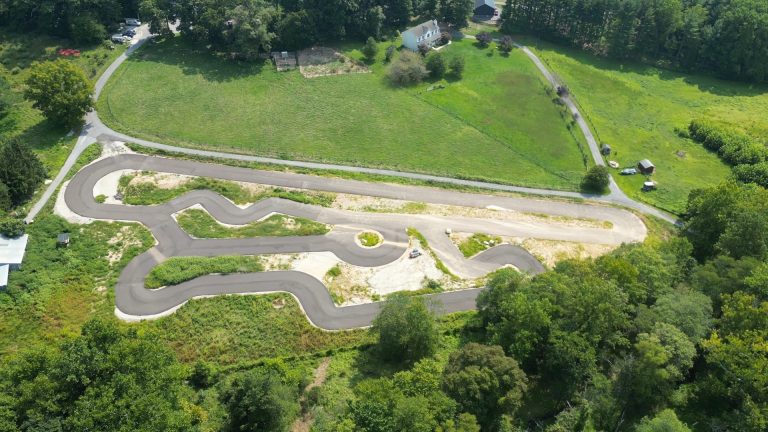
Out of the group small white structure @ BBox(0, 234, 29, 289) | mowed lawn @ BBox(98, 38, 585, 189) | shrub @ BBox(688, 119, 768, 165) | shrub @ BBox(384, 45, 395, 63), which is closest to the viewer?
small white structure @ BBox(0, 234, 29, 289)

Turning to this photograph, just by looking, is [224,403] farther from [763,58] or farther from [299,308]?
[763,58]

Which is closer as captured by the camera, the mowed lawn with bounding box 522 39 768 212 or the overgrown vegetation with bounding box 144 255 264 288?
the overgrown vegetation with bounding box 144 255 264 288

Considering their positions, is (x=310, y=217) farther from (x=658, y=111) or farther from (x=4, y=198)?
(x=658, y=111)

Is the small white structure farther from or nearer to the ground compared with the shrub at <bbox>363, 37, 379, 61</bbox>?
nearer to the ground

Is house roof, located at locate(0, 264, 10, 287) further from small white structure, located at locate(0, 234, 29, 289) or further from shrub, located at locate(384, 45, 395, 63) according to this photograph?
shrub, located at locate(384, 45, 395, 63)

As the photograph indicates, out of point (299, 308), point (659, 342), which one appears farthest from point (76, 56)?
point (659, 342)

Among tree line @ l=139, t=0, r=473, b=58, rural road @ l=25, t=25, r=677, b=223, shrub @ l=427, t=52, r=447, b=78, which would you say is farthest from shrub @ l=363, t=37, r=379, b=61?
rural road @ l=25, t=25, r=677, b=223

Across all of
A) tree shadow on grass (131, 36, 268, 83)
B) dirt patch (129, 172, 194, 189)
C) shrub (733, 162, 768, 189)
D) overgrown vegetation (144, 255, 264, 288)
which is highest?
tree shadow on grass (131, 36, 268, 83)
